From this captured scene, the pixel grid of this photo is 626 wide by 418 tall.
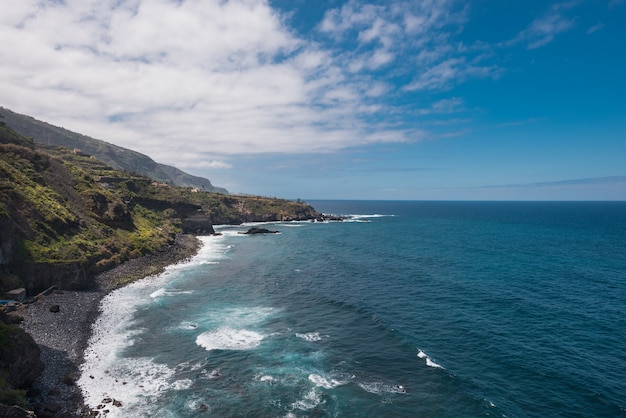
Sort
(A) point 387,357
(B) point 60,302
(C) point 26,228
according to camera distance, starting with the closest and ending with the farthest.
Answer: (A) point 387,357
(B) point 60,302
(C) point 26,228

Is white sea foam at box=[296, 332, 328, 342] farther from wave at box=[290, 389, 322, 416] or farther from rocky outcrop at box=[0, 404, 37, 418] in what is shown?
rocky outcrop at box=[0, 404, 37, 418]

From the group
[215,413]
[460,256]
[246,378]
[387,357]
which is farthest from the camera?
[460,256]

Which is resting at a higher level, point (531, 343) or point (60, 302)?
point (60, 302)

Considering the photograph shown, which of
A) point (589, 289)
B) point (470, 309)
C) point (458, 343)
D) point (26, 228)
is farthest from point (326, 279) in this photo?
point (26, 228)

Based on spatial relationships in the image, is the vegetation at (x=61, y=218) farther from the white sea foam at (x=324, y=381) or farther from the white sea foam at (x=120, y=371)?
the white sea foam at (x=324, y=381)

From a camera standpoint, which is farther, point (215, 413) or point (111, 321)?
point (111, 321)

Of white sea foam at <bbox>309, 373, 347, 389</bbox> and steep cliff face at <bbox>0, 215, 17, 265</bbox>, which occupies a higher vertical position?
steep cliff face at <bbox>0, 215, 17, 265</bbox>

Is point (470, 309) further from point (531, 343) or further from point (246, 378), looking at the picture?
point (246, 378)

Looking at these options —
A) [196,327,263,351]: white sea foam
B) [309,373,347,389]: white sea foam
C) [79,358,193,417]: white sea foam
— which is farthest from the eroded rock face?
[309,373,347,389]: white sea foam
